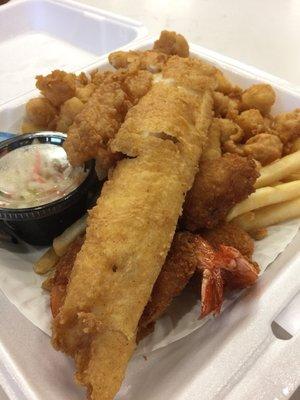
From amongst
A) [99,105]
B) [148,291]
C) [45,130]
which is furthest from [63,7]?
[148,291]

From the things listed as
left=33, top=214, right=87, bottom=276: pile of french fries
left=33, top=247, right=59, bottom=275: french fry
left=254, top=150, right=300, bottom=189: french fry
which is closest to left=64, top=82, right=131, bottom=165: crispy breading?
left=33, top=214, right=87, bottom=276: pile of french fries

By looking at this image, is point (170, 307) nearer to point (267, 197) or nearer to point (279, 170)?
point (267, 197)

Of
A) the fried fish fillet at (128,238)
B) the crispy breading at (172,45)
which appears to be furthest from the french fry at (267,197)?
the crispy breading at (172,45)

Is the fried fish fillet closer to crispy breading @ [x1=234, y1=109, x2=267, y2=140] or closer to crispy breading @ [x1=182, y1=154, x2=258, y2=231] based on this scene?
crispy breading @ [x1=182, y1=154, x2=258, y2=231]

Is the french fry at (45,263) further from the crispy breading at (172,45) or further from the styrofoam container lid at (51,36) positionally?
the styrofoam container lid at (51,36)

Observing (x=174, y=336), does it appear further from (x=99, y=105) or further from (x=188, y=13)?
(x=188, y=13)
